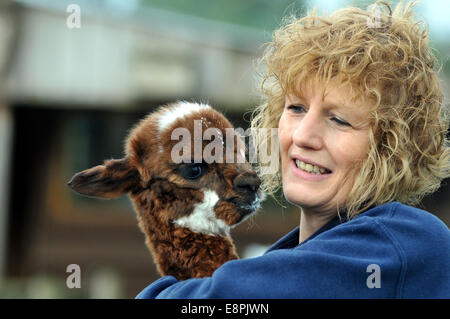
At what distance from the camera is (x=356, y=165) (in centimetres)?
135

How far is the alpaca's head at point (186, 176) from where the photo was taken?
1.34m

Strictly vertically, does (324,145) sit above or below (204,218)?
above

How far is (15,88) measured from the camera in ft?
14.7

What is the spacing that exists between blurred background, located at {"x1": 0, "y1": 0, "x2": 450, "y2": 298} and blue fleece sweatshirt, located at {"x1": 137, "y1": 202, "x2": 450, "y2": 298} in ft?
10.1

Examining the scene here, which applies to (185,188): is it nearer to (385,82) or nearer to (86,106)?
(385,82)

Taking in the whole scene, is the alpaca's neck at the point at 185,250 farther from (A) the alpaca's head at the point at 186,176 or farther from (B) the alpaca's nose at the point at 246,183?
(B) the alpaca's nose at the point at 246,183

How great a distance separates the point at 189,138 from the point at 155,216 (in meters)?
0.19

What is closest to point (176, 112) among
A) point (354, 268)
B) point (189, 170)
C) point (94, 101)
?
point (189, 170)

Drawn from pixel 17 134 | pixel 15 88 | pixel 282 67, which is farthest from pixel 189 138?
pixel 17 134

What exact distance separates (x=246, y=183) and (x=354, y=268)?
1.04 feet

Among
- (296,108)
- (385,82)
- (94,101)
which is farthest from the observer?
(94,101)

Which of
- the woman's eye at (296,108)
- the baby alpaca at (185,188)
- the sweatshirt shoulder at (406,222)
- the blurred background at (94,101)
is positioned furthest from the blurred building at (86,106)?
the sweatshirt shoulder at (406,222)

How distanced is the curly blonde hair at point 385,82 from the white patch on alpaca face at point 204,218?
297mm
